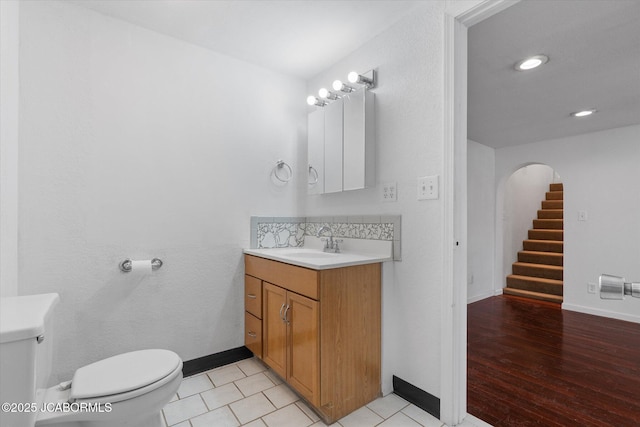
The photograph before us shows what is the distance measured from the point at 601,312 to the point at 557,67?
9.83 feet

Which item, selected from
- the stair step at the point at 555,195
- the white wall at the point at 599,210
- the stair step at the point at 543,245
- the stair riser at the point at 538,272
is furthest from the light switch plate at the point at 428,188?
the stair step at the point at 555,195

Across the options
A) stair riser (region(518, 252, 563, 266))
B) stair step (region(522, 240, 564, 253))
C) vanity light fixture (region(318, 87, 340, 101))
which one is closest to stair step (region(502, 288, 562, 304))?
stair riser (region(518, 252, 563, 266))

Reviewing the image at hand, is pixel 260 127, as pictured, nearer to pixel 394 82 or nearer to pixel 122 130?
pixel 122 130

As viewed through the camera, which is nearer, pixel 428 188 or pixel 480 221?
pixel 428 188

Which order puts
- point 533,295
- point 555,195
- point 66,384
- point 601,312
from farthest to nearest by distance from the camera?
Answer: point 555,195 → point 533,295 → point 601,312 → point 66,384

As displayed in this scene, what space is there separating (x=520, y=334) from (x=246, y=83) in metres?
3.28

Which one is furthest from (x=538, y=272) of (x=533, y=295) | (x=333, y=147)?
(x=333, y=147)

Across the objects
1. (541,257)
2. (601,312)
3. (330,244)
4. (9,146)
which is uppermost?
(9,146)

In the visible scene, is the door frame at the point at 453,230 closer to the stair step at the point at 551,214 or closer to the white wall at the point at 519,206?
the white wall at the point at 519,206

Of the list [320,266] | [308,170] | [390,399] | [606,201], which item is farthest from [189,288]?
[606,201]

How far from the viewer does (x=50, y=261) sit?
163 centimetres

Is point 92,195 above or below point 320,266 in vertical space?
above

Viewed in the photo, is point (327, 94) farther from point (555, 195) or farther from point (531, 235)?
point (555, 195)

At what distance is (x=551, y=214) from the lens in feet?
17.8
